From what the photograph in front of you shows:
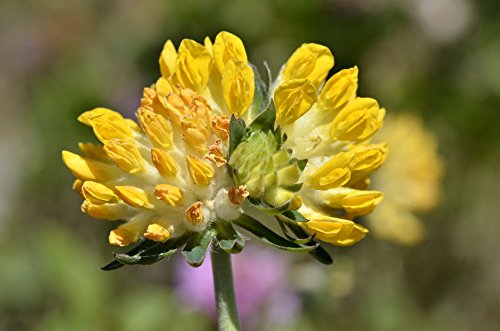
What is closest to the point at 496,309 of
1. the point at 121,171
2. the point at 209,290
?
the point at 209,290

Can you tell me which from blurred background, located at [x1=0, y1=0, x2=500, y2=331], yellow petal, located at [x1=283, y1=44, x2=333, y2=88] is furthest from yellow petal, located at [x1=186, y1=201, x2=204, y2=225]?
blurred background, located at [x1=0, y1=0, x2=500, y2=331]

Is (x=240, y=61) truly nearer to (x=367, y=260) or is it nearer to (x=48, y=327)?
(x=48, y=327)

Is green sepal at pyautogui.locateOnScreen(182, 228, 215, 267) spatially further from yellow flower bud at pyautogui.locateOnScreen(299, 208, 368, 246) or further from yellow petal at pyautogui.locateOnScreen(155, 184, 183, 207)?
yellow flower bud at pyautogui.locateOnScreen(299, 208, 368, 246)

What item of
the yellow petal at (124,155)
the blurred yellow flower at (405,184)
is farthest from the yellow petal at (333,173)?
the blurred yellow flower at (405,184)

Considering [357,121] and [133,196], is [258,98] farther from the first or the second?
[133,196]

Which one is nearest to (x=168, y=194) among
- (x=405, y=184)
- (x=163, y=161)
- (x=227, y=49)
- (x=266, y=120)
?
(x=163, y=161)
